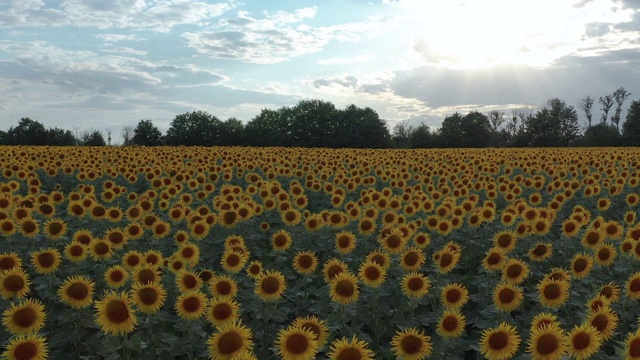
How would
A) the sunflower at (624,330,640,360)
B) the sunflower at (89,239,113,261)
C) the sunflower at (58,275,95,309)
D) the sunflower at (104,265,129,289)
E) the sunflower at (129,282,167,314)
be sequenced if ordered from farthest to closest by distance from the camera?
the sunflower at (89,239,113,261) → the sunflower at (104,265,129,289) → the sunflower at (58,275,95,309) → the sunflower at (129,282,167,314) → the sunflower at (624,330,640,360)

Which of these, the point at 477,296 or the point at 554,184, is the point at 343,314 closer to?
the point at 477,296

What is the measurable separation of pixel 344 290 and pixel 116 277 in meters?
3.04

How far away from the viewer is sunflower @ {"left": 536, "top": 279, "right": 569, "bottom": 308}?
6.61m

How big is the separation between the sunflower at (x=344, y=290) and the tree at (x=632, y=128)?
293 feet

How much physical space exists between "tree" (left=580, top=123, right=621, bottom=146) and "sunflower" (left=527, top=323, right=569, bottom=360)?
88.0 m

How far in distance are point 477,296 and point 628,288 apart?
197 cm

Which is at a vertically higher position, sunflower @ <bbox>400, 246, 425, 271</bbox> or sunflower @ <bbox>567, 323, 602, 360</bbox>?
sunflower @ <bbox>400, 246, 425, 271</bbox>

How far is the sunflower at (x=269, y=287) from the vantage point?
655 centimetres

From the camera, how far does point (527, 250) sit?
9.74 meters

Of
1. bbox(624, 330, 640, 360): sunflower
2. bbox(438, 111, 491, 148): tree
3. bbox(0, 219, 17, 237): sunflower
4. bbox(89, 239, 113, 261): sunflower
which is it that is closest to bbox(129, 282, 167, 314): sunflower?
bbox(89, 239, 113, 261): sunflower

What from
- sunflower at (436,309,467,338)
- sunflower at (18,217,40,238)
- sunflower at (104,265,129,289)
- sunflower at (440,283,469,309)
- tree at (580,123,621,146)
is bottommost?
sunflower at (436,309,467,338)

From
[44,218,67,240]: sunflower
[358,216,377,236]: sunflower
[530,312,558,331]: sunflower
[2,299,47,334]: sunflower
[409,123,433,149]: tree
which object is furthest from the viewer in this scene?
[409,123,433,149]: tree

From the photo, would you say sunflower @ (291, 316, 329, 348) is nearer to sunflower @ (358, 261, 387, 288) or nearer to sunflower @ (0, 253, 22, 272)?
sunflower @ (358, 261, 387, 288)

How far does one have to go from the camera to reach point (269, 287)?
6.57 metres
